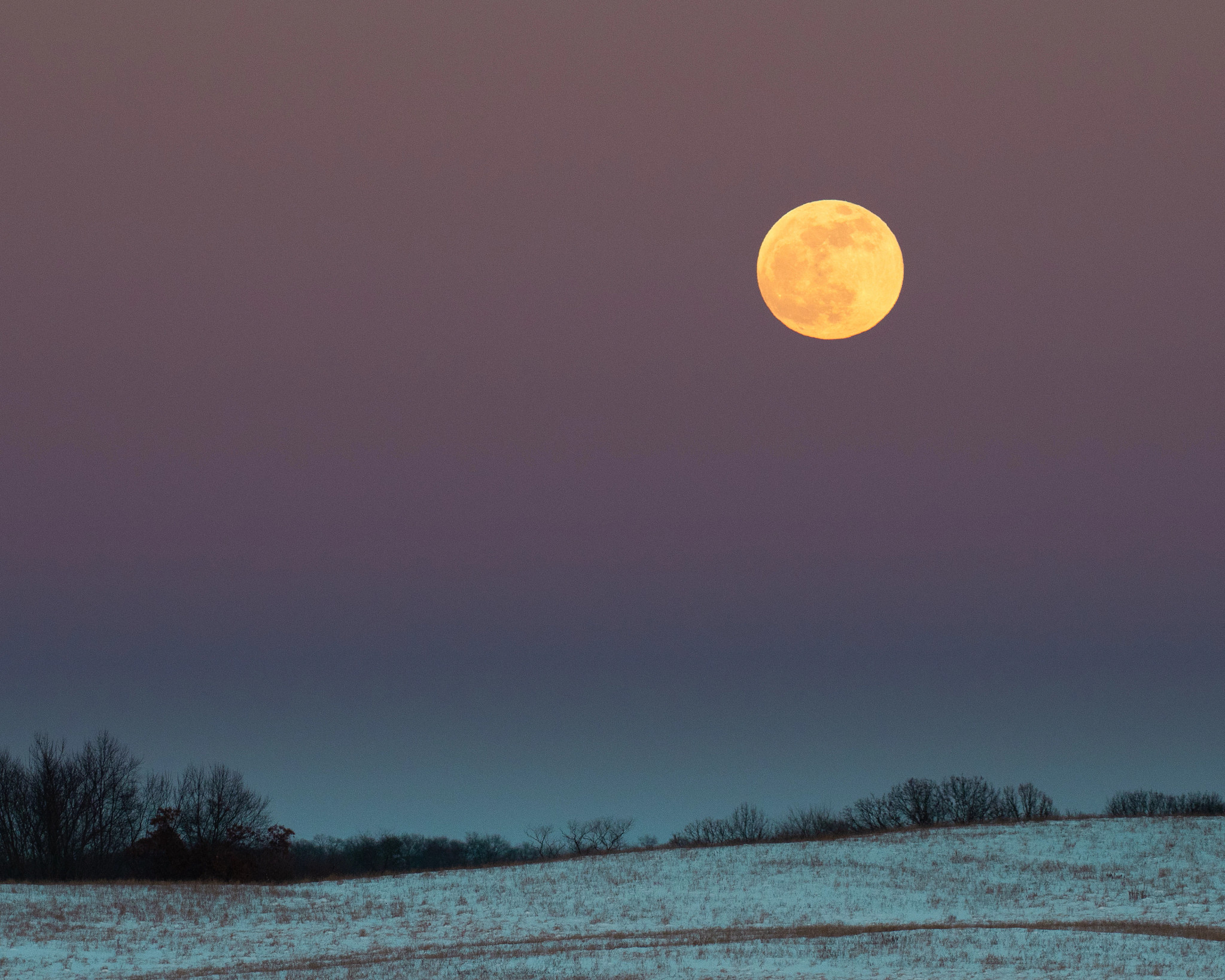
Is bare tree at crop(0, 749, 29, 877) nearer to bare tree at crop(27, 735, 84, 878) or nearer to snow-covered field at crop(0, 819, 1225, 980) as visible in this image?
bare tree at crop(27, 735, 84, 878)

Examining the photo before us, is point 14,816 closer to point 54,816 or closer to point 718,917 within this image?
point 54,816

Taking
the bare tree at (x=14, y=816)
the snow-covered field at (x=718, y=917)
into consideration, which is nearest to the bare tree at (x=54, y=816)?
the bare tree at (x=14, y=816)

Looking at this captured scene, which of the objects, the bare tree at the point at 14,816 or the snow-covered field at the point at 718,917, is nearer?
the snow-covered field at the point at 718,917

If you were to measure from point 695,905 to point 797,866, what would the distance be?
7.94 m

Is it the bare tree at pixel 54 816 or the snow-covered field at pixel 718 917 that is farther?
the bare tree at pixel 54 816

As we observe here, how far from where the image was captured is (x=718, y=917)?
115 ft

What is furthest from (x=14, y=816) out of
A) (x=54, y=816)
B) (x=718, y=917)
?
(x=718, y=917)

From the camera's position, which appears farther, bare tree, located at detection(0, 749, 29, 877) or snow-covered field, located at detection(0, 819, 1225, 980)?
bare tree, located at detection(0, 749, 29, 877)

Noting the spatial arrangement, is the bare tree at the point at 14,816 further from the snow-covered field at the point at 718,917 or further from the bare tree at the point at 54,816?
the snow-covered field at the point at 718,917

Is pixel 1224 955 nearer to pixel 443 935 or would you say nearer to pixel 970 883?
pixel 970 883

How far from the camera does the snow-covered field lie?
2497cm

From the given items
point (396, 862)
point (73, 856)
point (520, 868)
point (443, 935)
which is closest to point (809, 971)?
point (443, 935)

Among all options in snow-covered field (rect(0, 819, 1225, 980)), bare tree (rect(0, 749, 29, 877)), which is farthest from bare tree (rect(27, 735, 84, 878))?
snow-covered field (rect(0, 819, 1225, 980))

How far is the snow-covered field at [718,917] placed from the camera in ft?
81.9
